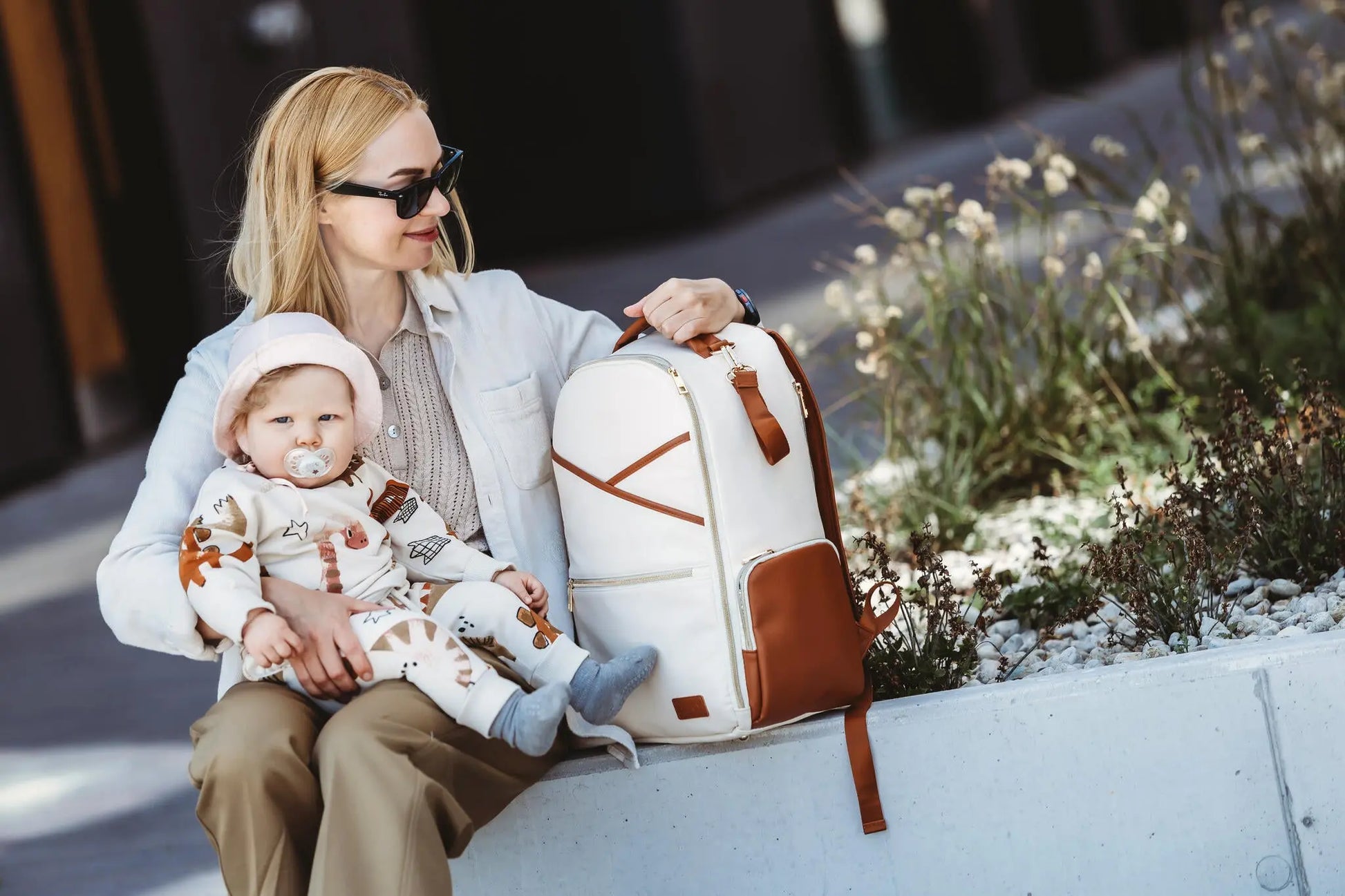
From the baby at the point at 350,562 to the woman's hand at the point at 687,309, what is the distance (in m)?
0.45

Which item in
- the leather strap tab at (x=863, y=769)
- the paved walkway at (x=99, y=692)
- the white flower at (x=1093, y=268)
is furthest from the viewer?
the white flower at (x=1093, y=268)

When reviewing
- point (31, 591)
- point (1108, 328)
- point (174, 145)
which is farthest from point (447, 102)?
point (1108, 328)

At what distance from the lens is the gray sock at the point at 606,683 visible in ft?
7.54

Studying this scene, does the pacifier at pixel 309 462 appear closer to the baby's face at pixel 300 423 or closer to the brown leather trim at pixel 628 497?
the baby's face at pixel 300 423

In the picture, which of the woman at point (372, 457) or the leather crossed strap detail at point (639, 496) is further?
the leather crossed strap detail at point (639, 496)

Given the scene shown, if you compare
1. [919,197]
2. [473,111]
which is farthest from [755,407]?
[473,111]

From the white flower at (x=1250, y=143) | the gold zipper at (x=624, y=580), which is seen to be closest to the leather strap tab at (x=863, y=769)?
the gold zipper at (x=624, y=580)

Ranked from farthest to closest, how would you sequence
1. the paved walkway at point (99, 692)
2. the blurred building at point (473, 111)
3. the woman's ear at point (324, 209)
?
1. the blurred building at point (473, 111)
2. the paved walkway at point (99, 692)
3. the woman's ear at point (324, 209)

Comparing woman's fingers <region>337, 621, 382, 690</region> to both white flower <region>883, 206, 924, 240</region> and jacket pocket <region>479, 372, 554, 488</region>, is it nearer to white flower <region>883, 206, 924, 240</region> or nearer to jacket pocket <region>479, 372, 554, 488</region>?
jacket pocket <region>479, 372, 554, 488</region>

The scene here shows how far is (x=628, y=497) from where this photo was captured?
2.40 m

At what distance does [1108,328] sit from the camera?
3.96m

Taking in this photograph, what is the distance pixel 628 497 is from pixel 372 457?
17.8 inches

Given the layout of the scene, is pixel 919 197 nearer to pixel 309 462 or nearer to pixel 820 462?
pixel 820 462

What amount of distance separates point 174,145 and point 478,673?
589cm
